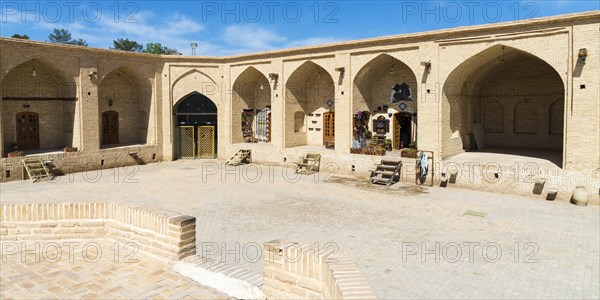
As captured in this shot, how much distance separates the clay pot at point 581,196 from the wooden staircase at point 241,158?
14006 millimetres

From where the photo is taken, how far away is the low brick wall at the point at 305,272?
14.2 ft

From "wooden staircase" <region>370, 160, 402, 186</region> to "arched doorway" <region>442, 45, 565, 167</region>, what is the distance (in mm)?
1879

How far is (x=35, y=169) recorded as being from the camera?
55.9 ft

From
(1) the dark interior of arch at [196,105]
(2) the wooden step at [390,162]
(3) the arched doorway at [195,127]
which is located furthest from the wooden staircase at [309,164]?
(1) the dark interior of arch at [196,105]

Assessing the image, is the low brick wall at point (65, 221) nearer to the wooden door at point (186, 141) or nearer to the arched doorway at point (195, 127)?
the arched doorway at point (195, 127)

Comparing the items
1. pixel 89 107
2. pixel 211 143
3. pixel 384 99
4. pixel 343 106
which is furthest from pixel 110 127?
pixel 384 99

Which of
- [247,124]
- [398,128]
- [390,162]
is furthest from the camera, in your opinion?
[247,124]

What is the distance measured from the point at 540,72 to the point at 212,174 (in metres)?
14.5

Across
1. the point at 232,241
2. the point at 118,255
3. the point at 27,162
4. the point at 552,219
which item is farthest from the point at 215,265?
the point at 27,162

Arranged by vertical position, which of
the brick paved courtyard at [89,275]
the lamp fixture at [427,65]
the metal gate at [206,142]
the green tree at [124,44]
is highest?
the green tree at [124,44]

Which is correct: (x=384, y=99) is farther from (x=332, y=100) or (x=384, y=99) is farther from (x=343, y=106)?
(x=332, y=100)

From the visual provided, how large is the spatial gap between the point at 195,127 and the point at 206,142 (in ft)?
3.25

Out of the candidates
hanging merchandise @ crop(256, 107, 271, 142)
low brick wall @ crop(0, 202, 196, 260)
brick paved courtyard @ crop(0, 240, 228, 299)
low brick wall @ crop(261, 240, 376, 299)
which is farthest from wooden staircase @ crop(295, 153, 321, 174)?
low brick wall @ crop(261, 240, 376, 299)

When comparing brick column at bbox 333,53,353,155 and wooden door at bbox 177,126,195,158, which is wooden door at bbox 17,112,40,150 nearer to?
wooden door at bbox 177,126,195,158
